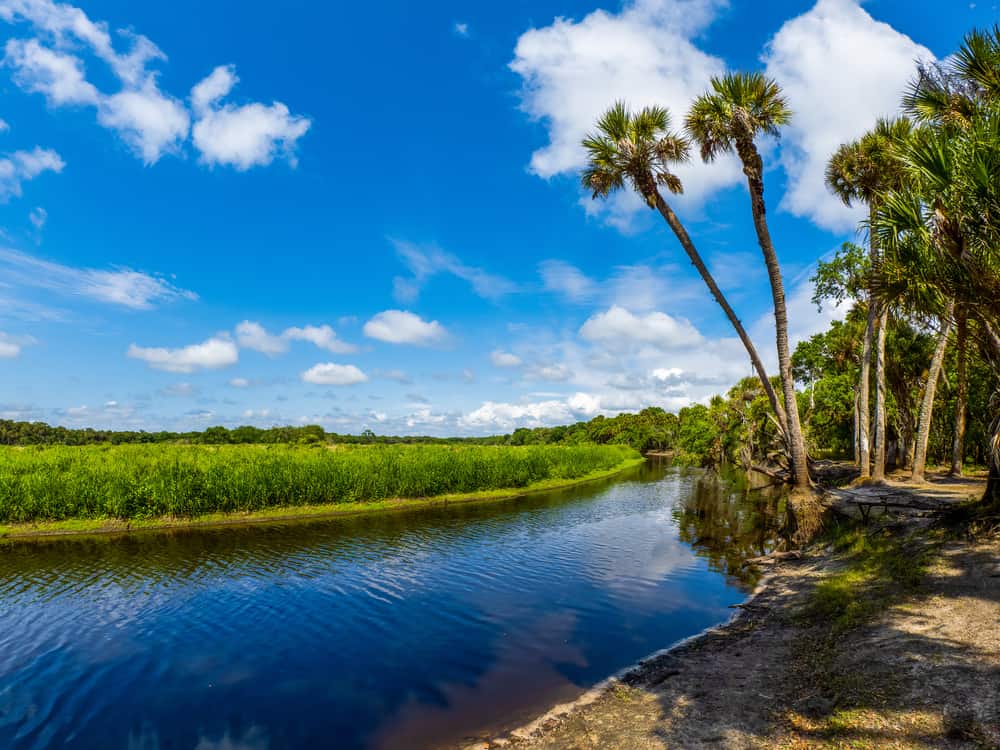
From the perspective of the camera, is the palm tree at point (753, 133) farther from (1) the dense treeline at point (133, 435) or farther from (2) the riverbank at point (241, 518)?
(1) the dense treeline at point (133, 435)

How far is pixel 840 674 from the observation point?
7.85 metres

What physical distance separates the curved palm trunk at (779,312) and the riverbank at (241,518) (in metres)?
22.2

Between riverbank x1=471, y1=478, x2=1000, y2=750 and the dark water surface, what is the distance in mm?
1235

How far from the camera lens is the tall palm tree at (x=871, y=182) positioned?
2197 cm

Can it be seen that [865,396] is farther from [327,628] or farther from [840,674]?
[327,628]

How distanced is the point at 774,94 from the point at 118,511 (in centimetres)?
3371

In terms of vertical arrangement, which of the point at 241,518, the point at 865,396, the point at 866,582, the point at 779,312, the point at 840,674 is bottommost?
the point at 241,518

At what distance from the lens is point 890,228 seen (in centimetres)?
1184

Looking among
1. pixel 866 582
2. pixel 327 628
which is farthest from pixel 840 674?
pixel 327 628

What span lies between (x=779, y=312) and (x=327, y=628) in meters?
18.9

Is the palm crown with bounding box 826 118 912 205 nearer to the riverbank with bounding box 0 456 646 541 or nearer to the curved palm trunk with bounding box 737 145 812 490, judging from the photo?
the curved palm trunk with bounding box 737 145 812 490

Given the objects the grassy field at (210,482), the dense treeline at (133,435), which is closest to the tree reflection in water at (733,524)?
the grassy field at (210,482)

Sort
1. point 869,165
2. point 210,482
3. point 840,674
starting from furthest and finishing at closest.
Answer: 1. point 210,482
2. point 869,165
3. point 840,674

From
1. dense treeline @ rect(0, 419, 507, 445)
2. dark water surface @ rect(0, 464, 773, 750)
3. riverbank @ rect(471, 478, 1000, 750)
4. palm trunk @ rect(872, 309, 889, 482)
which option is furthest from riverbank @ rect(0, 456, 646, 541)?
dense treeline @ rect(0, 419, 507, 445)
